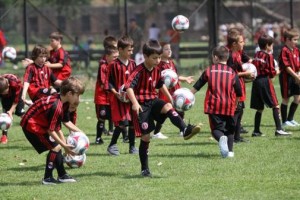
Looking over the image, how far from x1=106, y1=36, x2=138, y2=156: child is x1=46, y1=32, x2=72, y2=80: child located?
2.67 m

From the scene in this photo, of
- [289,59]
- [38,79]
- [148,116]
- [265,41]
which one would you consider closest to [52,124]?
[148,116]

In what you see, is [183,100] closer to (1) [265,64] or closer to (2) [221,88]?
(2) [221,88]

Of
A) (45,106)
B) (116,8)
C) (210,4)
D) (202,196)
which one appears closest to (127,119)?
(45,106)

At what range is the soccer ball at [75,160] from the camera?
10.8 metres

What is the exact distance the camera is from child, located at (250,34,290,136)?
44.4ft

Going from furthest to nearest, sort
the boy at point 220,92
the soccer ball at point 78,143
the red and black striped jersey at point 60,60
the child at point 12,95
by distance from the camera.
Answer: the red and black striped jersey at point 60,60 < the child at point 12,95 < the boy at point 220,92 < the soccer ball at point 78,143

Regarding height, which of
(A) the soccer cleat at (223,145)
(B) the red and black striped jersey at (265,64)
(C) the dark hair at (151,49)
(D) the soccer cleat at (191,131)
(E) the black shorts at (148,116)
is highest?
(C) the dark hair at (151,49)

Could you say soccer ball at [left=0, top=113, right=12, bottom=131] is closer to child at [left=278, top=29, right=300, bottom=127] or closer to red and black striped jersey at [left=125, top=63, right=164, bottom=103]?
red and black striped jersey at [left=125, top=63, right=164, bottom=103]

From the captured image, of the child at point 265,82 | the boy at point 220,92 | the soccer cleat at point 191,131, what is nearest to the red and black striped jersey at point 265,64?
the child at point 265,82

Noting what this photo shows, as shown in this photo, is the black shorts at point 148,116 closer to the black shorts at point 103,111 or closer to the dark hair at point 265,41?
the black shorts at point 103,111

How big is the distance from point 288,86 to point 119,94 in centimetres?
386

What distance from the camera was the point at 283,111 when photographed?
587 inches

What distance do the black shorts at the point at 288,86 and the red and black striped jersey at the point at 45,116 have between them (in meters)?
6.00

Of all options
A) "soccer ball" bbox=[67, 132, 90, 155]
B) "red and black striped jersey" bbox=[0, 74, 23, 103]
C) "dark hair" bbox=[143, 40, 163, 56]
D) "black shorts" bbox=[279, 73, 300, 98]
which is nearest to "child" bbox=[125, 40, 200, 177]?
"dark hair" bbox=[143, 40, 163, 56]
